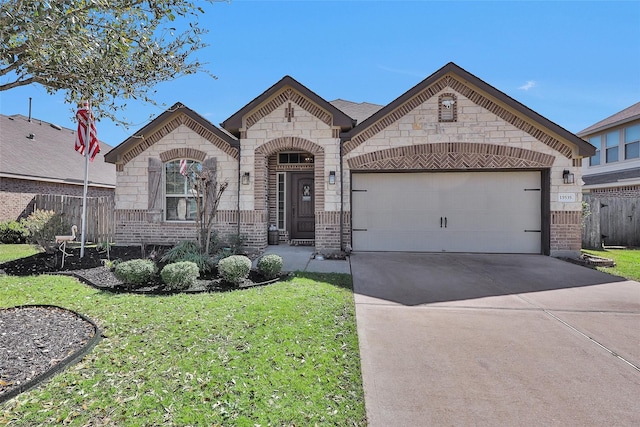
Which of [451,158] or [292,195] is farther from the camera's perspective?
[292,195]

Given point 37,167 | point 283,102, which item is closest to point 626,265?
point 283,102

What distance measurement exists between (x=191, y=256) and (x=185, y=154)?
3951 mm

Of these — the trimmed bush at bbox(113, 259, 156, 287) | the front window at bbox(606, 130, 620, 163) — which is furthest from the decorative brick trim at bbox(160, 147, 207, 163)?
the front window at bbox(606, 130, 620, 163)

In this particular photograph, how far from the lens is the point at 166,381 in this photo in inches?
107

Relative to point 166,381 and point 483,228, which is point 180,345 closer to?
point 166,381

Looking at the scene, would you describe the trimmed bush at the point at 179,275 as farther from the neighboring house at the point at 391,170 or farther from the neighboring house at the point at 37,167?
the neighboring house at the point at 37,167

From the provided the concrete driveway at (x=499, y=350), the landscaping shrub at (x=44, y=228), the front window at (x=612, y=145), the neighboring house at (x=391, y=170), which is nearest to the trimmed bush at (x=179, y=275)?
the concrete driveway at (x=499, y=350)

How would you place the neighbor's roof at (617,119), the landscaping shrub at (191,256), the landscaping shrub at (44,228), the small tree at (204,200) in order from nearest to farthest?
1. the landscaping shrub at (191,256)
2. the landscaping shrub at (44,228)
3. the small tree at (204,200)
4. the neighbor's roof at (617,119)

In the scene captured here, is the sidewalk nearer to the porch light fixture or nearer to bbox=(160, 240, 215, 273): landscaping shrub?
bbox=(160, 240, 215, 273): landscaping shrub

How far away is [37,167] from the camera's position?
1482cm

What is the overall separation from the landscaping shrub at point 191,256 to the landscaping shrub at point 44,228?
262 centimetres

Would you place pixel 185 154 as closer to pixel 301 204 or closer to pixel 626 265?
pixel 301 204

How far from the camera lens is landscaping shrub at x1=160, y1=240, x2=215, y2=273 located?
6.81 metres

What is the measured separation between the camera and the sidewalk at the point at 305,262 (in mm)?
7195
